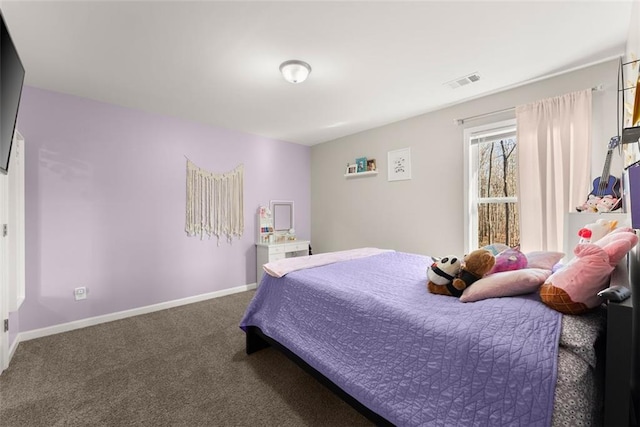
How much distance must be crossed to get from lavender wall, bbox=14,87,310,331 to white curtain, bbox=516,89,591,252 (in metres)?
3.53

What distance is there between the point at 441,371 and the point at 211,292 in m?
3.39

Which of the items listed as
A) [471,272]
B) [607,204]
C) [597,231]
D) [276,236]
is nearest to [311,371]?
[471,272]

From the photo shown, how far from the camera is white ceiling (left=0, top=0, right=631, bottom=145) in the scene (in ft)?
5.51

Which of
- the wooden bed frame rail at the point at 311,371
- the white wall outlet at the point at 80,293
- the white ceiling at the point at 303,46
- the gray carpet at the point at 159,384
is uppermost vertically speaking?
the white ceiling at the point at 303,46

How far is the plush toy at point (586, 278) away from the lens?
1069 millimetres

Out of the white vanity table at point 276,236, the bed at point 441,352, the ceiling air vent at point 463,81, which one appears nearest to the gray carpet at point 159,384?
the bed at point 441,352

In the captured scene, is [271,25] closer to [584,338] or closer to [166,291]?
[584,338]

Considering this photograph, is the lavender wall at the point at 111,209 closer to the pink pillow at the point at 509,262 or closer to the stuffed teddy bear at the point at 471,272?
the stuffed teddy bear at the point at 471,272

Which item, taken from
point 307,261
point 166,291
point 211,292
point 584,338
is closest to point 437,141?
point 307,261

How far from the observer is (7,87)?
4.72 feet

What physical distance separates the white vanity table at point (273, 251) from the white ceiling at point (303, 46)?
206cm

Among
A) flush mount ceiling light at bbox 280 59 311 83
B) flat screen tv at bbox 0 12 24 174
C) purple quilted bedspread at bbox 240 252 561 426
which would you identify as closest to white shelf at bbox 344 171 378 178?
flush mount ceiling light at bbox 280 59 311 83

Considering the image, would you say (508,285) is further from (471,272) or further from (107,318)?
(107,318)

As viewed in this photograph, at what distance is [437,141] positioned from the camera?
10.9ft
